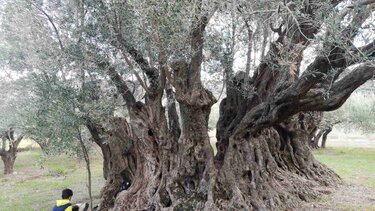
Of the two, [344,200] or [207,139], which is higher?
[207,139]

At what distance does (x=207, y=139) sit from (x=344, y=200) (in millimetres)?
4685

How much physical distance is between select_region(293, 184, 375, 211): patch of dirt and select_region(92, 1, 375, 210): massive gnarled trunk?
47 centimetres

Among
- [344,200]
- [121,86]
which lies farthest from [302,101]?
[121,86]

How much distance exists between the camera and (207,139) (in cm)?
878

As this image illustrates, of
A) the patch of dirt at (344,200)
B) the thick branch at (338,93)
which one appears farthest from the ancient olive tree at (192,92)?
the patch of dirt at (344,200)

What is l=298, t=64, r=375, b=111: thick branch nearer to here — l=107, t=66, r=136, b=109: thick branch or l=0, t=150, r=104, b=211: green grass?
l=107, t=66, r=136, b=109: thick branch

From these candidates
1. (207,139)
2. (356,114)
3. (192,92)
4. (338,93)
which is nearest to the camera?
(338,93)

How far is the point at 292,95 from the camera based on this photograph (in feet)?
24.9

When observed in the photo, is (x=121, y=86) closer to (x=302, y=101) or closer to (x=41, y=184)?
(x=302, y=101)

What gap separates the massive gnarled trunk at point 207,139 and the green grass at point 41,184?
7.71ft

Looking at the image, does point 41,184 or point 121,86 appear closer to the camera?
point 121,86

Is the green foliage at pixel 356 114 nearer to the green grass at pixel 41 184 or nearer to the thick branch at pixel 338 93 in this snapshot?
the green grass at pixel 41 184

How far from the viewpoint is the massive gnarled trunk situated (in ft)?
25.5

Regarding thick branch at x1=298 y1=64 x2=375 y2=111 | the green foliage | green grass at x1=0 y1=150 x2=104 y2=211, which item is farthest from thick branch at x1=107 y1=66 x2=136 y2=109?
the green foliage
